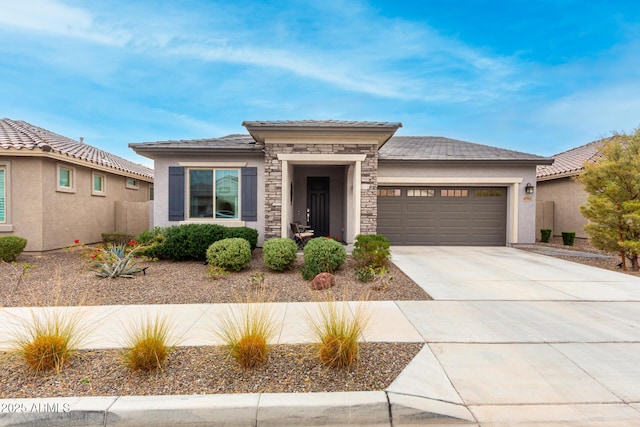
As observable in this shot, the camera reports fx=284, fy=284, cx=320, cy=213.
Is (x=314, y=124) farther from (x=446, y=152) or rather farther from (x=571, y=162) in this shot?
(x=571, y=162)

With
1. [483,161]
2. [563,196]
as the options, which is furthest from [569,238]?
[483,161]

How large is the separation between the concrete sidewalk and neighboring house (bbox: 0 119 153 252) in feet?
18.3

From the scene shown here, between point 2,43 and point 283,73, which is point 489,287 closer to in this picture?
point 283,73

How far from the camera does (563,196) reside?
41.9 feet

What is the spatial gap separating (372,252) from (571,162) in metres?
13.1

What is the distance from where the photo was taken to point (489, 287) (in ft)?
18.6

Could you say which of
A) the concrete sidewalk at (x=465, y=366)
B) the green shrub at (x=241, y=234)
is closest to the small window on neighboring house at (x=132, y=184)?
the green shrub at (x=241, y=234)

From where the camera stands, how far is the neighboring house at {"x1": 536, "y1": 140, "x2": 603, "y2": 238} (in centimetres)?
1205

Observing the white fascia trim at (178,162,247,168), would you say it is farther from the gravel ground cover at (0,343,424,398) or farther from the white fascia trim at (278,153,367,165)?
the gravel ground cover at (0,343,424,398)

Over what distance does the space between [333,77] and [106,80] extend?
10.7 meters

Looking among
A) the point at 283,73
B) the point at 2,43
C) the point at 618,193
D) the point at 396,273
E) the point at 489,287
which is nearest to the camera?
the point at 489,287

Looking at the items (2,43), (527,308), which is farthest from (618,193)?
(2,43)

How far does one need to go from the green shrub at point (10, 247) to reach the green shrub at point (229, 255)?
5557 millimetres

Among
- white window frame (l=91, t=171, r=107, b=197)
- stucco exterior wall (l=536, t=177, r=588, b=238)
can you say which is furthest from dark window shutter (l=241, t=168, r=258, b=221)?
stucco exterior wall (l=536, t=177, r=588, b=238)
